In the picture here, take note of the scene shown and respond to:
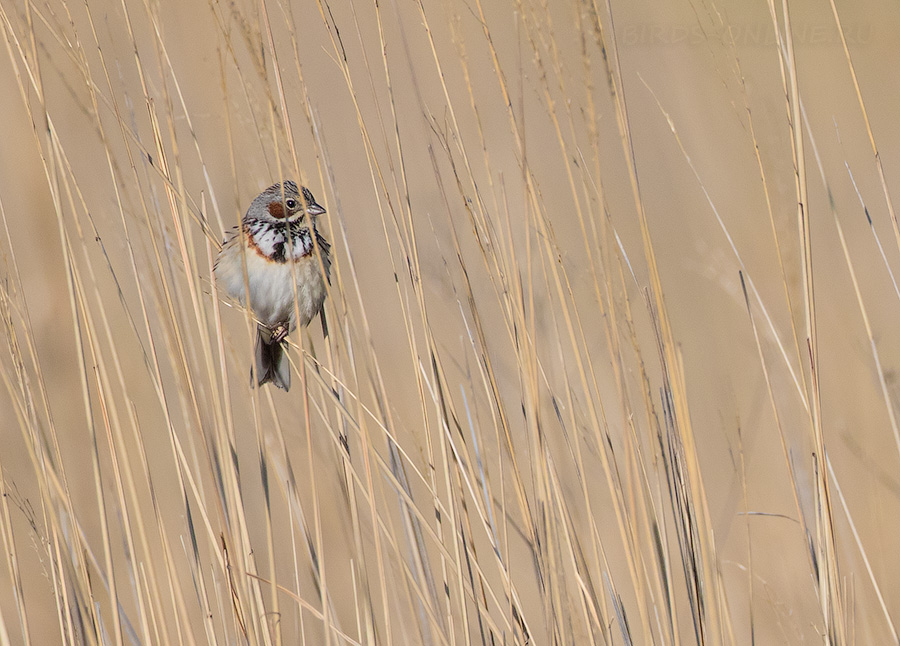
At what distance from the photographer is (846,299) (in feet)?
10.3

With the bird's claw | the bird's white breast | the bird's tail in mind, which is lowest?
the bird's tail

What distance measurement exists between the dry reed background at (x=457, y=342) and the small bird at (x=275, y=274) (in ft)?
0.24

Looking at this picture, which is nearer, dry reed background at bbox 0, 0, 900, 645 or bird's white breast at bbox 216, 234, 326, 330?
dry reed background at bbox 0, 0, 900, 645

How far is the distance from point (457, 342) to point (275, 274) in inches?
40.2

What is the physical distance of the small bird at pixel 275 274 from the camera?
2.04m

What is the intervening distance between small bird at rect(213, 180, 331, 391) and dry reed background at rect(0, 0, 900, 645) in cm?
7

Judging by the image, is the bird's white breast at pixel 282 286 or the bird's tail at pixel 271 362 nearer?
the bird's white breast at pixel 282 286

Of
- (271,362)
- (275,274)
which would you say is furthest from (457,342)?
(275,274)

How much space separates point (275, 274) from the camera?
2.06m

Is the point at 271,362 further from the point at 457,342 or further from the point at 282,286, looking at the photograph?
the point at 457,342

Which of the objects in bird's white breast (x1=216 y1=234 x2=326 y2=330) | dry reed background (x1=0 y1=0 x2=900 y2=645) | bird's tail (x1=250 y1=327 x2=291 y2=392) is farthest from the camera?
bird's tail (x1=250 y1=327 x2=291 y2=392)

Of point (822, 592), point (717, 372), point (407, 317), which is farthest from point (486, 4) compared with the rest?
point (822, 592)

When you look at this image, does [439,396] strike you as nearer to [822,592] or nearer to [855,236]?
[822,592]

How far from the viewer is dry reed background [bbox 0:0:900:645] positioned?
120cm
